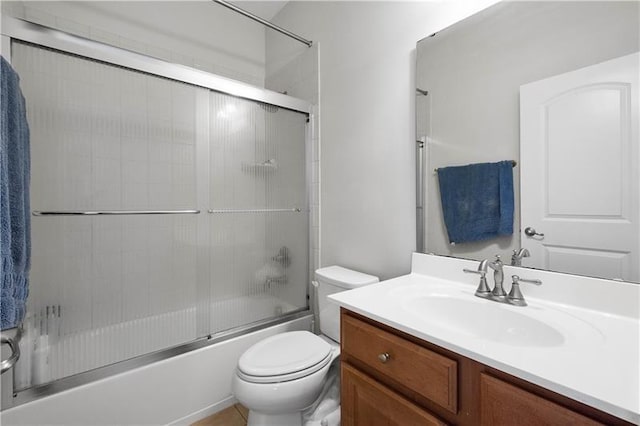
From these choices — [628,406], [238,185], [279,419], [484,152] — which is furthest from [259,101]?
[628,406]

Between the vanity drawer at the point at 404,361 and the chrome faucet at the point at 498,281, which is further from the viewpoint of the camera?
the chrome faucet at the point at 498,281

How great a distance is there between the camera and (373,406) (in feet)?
2.91

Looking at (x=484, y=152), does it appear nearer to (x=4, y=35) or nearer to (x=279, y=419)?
(x=279, y=419)

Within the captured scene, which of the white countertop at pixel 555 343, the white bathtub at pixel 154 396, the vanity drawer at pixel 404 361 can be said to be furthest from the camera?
the white bathtub at pixel 154 396

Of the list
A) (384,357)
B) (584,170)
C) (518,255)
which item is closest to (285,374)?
(384,357)

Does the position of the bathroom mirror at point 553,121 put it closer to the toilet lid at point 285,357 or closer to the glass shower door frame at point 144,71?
the toilet lid at point 285,357

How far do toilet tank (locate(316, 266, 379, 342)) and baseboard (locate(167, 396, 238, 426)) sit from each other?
67 cm

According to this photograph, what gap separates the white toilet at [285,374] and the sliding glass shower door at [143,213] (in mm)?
433

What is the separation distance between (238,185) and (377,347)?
120 centimetres

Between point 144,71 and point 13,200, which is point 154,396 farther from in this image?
point 144,71

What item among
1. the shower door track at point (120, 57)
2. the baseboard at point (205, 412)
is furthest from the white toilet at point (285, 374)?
the shower door track at point (120, 57)

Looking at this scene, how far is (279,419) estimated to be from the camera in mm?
1301

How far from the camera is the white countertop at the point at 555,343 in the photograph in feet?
1.67

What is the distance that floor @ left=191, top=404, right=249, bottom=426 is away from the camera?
4.96 ft
